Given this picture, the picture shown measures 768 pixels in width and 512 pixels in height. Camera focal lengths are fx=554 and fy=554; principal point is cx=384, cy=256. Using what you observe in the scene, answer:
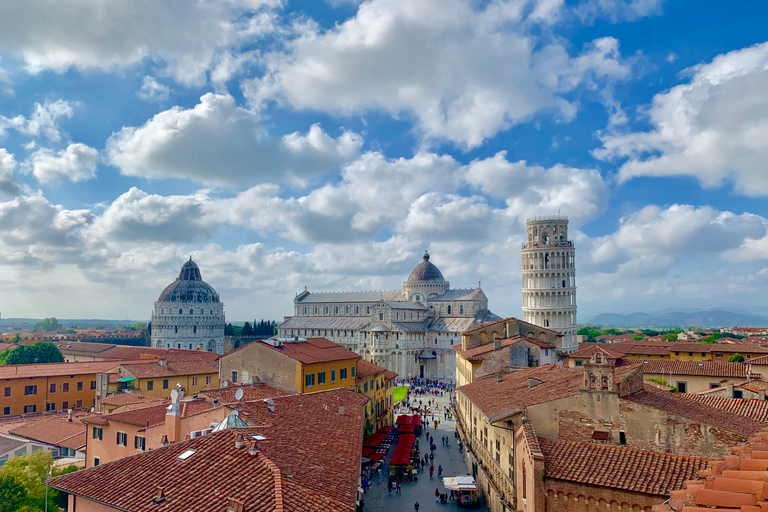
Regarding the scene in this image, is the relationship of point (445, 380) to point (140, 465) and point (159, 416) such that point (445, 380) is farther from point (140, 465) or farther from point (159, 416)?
point (140, 465)

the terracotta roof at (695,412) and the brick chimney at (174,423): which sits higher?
the terracotta roof at (695,412)

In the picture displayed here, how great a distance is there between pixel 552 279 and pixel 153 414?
87.7 metres

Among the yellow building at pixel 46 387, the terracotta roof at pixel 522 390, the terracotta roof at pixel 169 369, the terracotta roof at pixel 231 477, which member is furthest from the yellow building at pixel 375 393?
the terracotta roof at pixel 231 477

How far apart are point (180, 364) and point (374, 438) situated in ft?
80.8

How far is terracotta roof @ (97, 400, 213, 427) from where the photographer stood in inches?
984

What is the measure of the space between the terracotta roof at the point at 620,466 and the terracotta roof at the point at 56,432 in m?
28.0

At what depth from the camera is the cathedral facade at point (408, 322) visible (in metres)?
99.6

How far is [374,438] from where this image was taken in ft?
132

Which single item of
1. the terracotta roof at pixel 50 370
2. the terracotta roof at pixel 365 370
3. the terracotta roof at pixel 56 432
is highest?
the terracotta roof at pixel 365 370

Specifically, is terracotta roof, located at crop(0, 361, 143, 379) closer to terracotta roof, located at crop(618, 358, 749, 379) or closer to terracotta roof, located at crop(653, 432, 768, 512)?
terracotta roof, located at crop(618, 358, 749, 379)

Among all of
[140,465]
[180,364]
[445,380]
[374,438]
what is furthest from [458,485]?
[445,380]

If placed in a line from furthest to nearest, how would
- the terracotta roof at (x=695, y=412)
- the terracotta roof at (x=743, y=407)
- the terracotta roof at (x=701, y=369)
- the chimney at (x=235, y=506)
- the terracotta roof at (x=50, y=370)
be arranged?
the terracotta roof at (x=50, y=370) → the terracotta roof at (x=701, y=369) → the terracotta roof at (x=743, y=407) → the terracotta roof at (x=695, y=412) → the chimney at (x=235, y=506)

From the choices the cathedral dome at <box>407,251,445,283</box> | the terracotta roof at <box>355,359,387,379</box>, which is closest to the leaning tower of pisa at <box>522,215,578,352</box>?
the cathedral dome at <box>407,251,445,283</box>

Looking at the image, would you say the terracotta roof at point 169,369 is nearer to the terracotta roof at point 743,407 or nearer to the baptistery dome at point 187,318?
the terracotta roof at point 743,407
